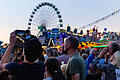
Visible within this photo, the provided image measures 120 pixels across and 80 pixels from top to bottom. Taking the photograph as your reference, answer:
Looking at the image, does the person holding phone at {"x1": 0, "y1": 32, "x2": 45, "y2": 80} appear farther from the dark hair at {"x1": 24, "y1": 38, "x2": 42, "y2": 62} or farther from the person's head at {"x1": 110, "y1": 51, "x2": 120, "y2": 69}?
the person's head at {"x1": 110, "y1": 51, "x2": 120, "y2": 69}

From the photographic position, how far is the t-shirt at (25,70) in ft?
5.94

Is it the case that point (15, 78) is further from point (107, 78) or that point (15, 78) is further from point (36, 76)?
point (107, 78)

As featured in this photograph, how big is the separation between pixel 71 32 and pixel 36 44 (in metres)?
21.8

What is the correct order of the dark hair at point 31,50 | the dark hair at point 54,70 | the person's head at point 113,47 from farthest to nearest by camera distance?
the person's head at point 113,47 < the dark hair at point 54,70 < the dark hair at point 31,50

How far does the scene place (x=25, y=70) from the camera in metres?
1.87

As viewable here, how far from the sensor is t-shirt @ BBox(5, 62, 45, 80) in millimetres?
1809

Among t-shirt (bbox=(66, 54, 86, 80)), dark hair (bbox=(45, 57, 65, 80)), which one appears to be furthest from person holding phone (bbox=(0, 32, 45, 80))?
t-shirt (bbox=(66, 54, 86, 80))

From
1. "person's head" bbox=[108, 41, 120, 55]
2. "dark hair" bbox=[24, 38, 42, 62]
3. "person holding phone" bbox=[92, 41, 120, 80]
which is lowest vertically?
"person holding phone" bbox=[92, 41, 120, 80]

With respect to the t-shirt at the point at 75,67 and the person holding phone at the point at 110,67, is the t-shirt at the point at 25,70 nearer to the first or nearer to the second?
the t-shirt at the point at 75,67

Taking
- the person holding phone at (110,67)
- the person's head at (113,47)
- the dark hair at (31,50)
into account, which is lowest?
the person holding phone at (110,67)

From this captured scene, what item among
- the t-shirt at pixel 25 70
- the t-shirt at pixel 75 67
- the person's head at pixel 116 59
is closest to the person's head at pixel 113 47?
the person's head at pixel 116 59

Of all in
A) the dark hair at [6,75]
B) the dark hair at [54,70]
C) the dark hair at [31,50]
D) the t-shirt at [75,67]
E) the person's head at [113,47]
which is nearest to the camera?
the dark hair at [6,75]

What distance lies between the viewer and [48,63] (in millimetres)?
2324

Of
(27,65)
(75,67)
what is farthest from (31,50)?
(75,67)
